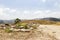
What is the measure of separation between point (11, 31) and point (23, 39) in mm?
3200

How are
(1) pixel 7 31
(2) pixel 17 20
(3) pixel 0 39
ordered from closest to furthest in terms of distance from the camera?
(3) pixel 0 39
(1) pixel 7 31
(2) pixel 17 20

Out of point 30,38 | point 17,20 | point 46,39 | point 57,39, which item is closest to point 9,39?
point 30,38

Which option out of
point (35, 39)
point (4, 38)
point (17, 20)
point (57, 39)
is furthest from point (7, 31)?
point (17, 20)

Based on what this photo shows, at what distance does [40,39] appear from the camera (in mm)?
12891

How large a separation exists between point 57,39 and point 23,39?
8.10 ft

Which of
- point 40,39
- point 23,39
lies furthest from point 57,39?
point 23,39

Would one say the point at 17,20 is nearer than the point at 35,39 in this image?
No

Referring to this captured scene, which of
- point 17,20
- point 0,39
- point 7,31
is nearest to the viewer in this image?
point 0,39

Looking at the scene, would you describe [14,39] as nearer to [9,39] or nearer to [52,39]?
[9,39]

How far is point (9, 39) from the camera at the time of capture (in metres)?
12.8

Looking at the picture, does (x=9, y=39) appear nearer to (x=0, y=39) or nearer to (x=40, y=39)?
(x=0, y=39)

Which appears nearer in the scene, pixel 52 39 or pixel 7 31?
pixel 52 39

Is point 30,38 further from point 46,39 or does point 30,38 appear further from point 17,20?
point 17,20

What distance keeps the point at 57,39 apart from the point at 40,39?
4.12 feet
